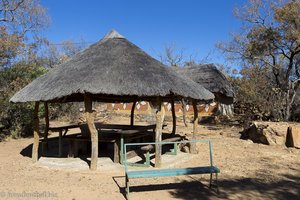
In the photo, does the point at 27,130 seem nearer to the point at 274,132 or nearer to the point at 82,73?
the point at 82,73

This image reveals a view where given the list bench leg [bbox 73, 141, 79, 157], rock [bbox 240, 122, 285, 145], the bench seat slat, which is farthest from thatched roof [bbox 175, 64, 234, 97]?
the bench seat slat

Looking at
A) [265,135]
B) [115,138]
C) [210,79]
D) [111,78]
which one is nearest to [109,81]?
[111,78]

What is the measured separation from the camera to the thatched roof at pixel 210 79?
1883 centimetres

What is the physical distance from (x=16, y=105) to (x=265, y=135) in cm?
992

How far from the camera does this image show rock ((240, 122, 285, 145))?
35.0ft

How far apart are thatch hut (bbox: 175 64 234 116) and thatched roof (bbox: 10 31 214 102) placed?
954 cm

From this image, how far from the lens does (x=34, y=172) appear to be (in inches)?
290

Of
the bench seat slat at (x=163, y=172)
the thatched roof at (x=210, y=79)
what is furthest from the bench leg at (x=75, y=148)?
the thatched roof at (x=210, y=79)

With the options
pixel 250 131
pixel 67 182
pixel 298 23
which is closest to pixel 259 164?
pixel 250 131

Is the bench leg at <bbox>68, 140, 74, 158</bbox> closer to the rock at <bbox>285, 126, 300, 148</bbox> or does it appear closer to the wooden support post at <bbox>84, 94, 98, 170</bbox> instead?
the wooden support post at <bbox>84, 94, 98, 170</bbox>

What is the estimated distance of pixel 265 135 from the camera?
433 inches

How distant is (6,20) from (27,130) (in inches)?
313

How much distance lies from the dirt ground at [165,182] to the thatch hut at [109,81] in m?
0.83

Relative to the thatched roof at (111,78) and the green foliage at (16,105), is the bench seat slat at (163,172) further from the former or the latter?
the green foliage at (16,105)
